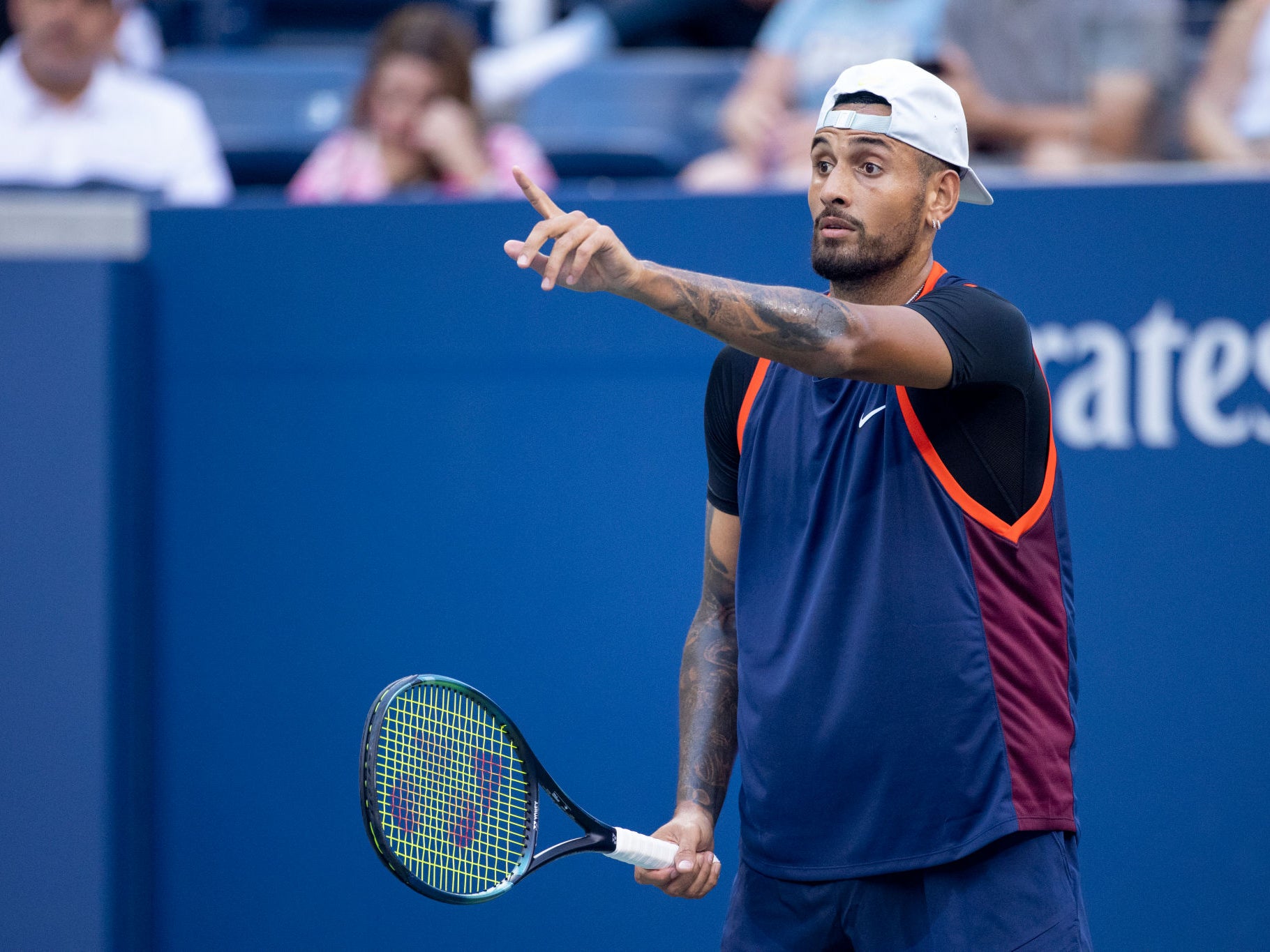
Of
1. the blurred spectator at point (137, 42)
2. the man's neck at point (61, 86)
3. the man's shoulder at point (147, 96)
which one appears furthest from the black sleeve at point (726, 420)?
the blurred spectator at point (137, 42)

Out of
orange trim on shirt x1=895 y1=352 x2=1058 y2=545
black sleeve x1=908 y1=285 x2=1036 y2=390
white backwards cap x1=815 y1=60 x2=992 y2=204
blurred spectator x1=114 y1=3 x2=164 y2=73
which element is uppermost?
blurred spectator x1=114 y1=3 x2=164 y2=73

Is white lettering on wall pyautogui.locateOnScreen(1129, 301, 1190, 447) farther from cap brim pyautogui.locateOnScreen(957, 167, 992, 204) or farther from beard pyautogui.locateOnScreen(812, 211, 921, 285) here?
beard pyautogui.locateOnScreen(812, 211, 921, 285)

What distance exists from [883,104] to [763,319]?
16.8 inches

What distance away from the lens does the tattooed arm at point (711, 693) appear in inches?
81.3

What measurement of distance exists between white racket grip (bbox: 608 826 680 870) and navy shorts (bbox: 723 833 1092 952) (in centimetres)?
17

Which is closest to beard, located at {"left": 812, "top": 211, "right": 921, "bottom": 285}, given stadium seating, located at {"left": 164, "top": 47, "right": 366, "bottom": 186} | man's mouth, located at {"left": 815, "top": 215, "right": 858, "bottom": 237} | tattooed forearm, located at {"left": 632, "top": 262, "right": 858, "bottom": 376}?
man's mouth, located at {"left": 815, "top": 215, "right": 858, "bottom": 237}

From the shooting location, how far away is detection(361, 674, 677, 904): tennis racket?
187cm

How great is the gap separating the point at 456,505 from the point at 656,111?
2255mm

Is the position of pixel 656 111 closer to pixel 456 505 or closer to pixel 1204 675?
pixel 456 505

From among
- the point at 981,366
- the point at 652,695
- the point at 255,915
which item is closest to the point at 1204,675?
the point at 652,695

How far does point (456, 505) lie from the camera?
3133mm

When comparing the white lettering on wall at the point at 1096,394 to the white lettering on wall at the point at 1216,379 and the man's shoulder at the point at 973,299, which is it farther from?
the man's shoulder at the point at 973,299

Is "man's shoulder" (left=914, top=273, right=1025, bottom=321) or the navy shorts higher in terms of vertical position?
"man's shoulder" (left=914, top=273, right=1025, bottom=321)

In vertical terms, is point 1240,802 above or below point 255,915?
above
